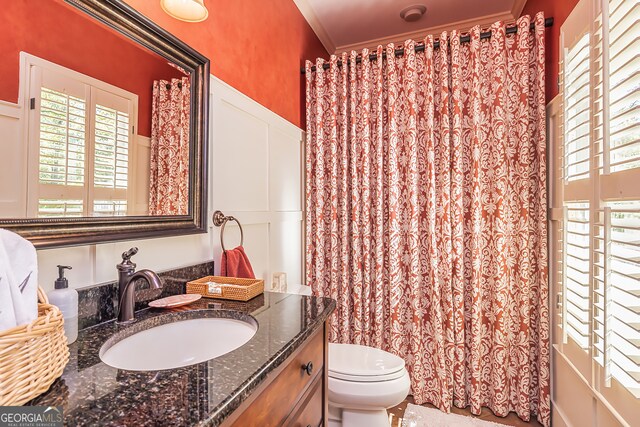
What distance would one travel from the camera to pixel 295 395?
0.93 m

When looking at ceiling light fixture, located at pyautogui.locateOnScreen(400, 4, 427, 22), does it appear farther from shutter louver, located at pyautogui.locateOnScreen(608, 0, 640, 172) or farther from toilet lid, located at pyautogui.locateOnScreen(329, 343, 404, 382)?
toilet lid, located at pyautogui.locateOnScreen(329, 343, 404, 382)

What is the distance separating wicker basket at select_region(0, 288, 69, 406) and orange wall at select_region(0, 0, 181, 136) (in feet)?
1.97

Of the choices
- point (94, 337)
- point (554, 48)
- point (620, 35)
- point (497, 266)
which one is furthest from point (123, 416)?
point (554, 48)

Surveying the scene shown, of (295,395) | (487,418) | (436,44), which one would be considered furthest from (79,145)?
(487,418)

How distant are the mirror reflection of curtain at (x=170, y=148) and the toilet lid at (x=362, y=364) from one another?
107 cm

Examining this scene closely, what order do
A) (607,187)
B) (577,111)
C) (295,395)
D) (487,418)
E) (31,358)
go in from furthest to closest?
(487,418), (577,111), (607,187), (295,395), (31,358)

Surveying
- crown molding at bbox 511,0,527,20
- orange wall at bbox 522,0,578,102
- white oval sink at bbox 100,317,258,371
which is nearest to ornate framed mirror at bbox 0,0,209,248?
white oval sink at bbox 100,317,258,371

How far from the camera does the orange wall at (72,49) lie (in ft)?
2.63

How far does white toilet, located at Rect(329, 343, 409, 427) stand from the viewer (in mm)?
1531

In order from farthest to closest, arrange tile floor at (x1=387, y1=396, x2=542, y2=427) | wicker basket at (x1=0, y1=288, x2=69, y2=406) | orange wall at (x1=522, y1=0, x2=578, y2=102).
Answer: tile floor at (x1=387, y1=396, x2=542, y2=427) → orange wall at (x1=522, y1=0, x2=578, y2=102) → wicker basket at (x1=0, y1=288, x2=69, y2=406)

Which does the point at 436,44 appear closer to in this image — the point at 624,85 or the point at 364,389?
the point at 624,85

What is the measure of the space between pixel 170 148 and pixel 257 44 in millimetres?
1024

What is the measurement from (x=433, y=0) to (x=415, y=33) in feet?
1.37

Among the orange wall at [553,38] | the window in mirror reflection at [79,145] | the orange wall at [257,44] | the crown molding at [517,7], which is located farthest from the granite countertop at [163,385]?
the crown molding at [517,7]
